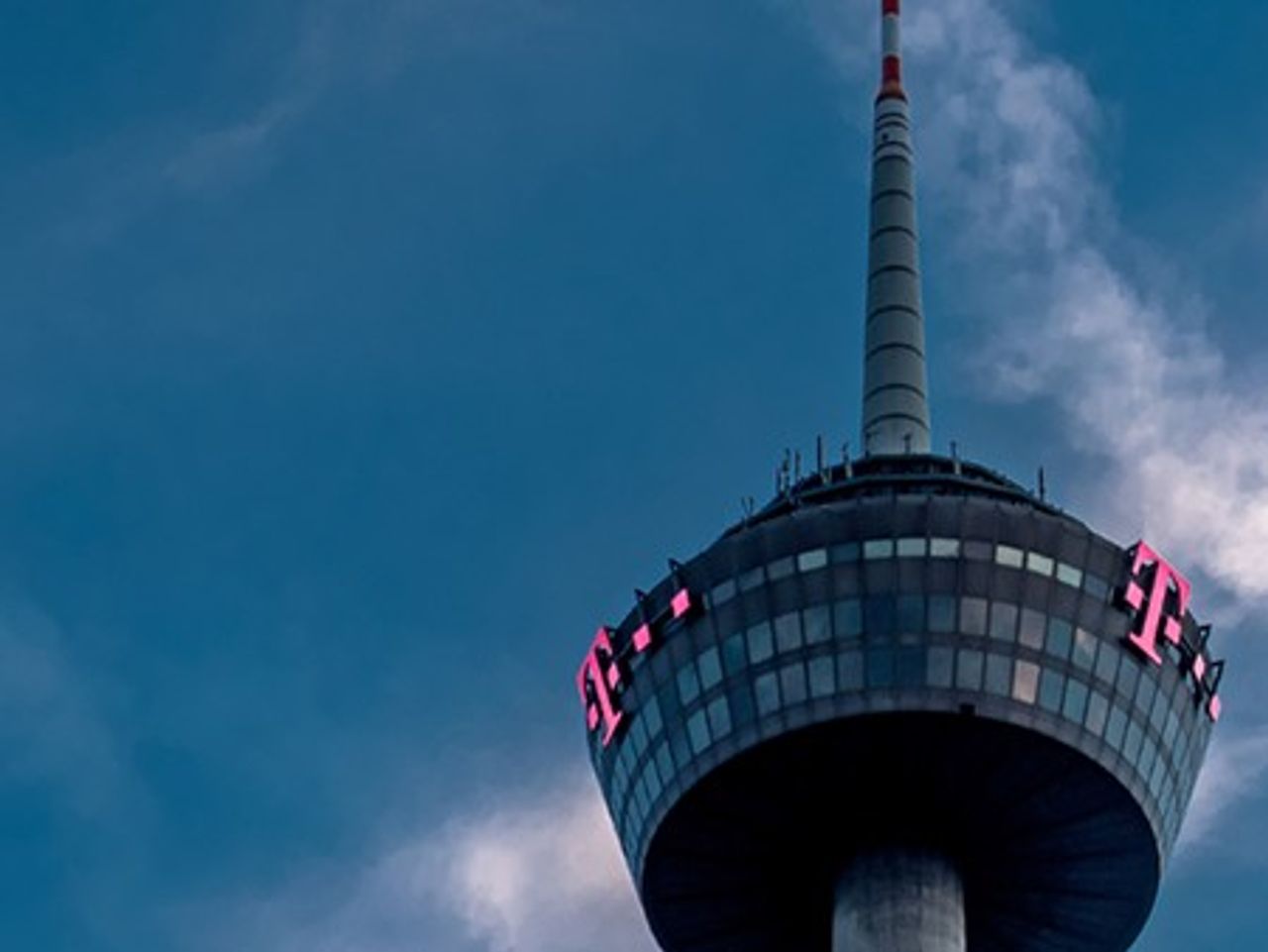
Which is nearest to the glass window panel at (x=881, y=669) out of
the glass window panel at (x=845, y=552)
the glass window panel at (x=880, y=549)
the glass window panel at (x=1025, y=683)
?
the glass window panel at (x=880, y=549)

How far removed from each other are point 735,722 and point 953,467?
15084 millimetres

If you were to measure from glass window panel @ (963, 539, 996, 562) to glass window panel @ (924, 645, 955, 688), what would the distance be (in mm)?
3715

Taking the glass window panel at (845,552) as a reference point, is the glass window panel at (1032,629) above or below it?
below

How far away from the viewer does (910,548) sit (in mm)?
85688

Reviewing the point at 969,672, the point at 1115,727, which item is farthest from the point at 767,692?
the point at 1115,727

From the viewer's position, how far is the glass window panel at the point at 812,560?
3393 inches

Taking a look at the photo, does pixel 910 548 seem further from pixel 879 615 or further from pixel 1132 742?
pixel 1132 742

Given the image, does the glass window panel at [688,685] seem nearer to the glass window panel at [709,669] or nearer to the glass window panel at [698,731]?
the glass window panel at [709,669]

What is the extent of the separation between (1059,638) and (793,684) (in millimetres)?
9744

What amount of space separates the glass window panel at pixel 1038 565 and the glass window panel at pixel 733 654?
10.7m

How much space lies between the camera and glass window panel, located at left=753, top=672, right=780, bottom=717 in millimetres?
84688

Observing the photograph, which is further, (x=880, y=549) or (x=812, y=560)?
(x=812, y=560)

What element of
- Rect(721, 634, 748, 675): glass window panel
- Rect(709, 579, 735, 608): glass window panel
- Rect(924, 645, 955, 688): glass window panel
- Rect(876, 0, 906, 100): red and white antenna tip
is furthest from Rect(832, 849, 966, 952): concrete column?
Rect(876, 0, 906, 100): red and white antenna tip

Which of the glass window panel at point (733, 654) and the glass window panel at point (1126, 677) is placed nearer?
the glass window panel at point (1126, 677)
